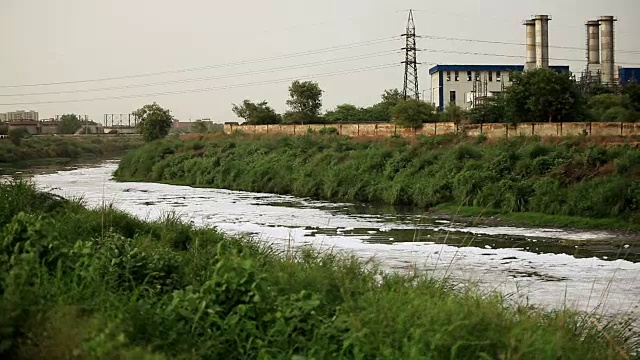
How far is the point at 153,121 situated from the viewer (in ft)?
261

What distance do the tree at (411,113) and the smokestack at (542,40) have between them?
17.9 meters

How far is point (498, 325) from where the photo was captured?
25.1 feet

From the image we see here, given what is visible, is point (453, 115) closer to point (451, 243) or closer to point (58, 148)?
point (451, 243)

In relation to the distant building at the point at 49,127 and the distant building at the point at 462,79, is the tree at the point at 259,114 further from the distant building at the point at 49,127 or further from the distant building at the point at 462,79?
the distant building at the point at 49,127

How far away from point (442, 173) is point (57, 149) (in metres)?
53.7

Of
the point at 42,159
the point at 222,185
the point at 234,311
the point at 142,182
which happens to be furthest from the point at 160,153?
the point at 234,311

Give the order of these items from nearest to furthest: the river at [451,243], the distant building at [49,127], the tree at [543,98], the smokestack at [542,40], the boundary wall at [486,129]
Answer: the river at [451,243], the boundary wall at [486,129], the tree at [543,98], the smokestack at [542,40], the distant building at [49,127]

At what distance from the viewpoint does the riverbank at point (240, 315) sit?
280 inches

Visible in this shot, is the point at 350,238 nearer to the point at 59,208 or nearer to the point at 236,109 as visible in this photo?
the point at 59,208

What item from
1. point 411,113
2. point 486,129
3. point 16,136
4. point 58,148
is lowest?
point 58,148

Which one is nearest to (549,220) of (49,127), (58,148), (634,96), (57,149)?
(634,96)

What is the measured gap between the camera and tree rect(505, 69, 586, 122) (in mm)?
43312

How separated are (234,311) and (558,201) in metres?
24.6

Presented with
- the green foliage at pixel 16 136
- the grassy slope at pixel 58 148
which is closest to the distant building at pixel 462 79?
the grassy slope at pixel 58 148
